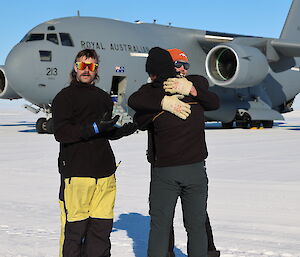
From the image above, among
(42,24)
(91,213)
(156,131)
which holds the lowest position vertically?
(91,213)

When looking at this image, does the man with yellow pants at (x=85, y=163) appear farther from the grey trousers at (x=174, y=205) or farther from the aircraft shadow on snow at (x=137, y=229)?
the aircraft shadow on snow at (x=137, y=229)

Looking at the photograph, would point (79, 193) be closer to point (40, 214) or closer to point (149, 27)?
point (40, 214)

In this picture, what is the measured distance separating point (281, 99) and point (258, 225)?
691 inches

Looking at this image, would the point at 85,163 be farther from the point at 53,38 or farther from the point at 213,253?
the point at 53,38

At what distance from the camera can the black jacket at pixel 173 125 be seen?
292cm

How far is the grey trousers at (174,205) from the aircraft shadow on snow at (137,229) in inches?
30.1

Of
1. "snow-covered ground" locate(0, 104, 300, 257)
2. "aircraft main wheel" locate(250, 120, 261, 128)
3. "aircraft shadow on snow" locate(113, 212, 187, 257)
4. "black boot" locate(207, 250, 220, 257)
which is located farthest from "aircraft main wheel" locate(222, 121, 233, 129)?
"black boot" locate(207, 250, 220, 257)

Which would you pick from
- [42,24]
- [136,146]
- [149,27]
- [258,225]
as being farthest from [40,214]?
[149,27]

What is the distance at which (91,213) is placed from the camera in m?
3.15

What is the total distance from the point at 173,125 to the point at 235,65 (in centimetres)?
1478

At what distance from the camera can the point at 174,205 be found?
2.97 m

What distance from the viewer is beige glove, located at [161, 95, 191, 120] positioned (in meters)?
2.87

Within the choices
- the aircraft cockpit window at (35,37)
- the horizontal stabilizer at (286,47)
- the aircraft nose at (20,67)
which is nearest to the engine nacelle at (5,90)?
the aircraft cockpit window at (35,37)

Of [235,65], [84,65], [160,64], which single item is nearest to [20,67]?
[235,65]
